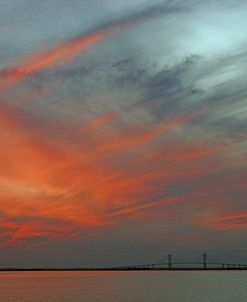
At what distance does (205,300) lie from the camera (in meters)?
93.2

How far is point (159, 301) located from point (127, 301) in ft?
18.7

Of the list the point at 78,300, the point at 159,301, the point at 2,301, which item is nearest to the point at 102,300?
the point at 78,300

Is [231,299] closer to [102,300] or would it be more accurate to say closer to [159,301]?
[159,301]

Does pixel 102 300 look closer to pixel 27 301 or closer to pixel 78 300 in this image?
pixel 78 300

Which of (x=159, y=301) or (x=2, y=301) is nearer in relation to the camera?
(x=159, y=301)

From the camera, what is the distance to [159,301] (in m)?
91.6

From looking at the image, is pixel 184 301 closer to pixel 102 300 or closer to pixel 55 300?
pixel 102 300

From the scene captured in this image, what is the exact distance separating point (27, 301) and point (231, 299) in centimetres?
3622

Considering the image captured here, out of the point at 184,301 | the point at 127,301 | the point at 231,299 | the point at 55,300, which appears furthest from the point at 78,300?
the point at 231,299

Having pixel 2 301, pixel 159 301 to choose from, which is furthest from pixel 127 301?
pixel 2 301

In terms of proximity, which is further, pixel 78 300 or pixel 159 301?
pixel 78 300

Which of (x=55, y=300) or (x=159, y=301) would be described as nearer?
(x=159, y=301)

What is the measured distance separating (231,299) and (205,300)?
198 inches

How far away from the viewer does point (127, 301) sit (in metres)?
93.4
